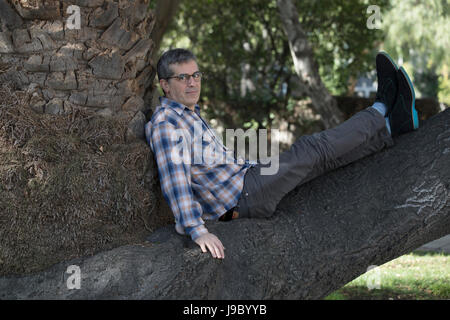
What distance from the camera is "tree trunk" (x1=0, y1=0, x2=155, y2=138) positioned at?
2691mm

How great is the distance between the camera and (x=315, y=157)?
2963 millimetres

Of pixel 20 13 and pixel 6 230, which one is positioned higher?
pixel 20 13

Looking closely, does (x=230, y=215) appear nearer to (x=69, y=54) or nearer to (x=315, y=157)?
(x=315, y=157)

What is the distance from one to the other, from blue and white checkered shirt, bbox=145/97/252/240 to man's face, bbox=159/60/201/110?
67mm

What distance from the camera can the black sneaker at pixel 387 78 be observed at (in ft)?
10.1

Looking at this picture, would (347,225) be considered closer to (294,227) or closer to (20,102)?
(294,227)

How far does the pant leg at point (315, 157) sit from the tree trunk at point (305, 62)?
17.7 feet

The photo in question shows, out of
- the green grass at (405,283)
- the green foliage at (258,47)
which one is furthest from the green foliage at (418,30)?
the green grass at (405,283)

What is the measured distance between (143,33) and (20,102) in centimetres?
90

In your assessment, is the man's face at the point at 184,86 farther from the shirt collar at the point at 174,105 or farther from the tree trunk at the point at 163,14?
the tree trunk at the point at 163,14

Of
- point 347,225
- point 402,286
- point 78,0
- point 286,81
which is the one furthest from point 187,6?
point 347,225

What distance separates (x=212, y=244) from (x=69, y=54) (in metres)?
1.29

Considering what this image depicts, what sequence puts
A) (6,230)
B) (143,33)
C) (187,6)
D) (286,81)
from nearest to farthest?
(6,230), (143,33), (187,6), (286,81)

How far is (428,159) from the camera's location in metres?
2.77
